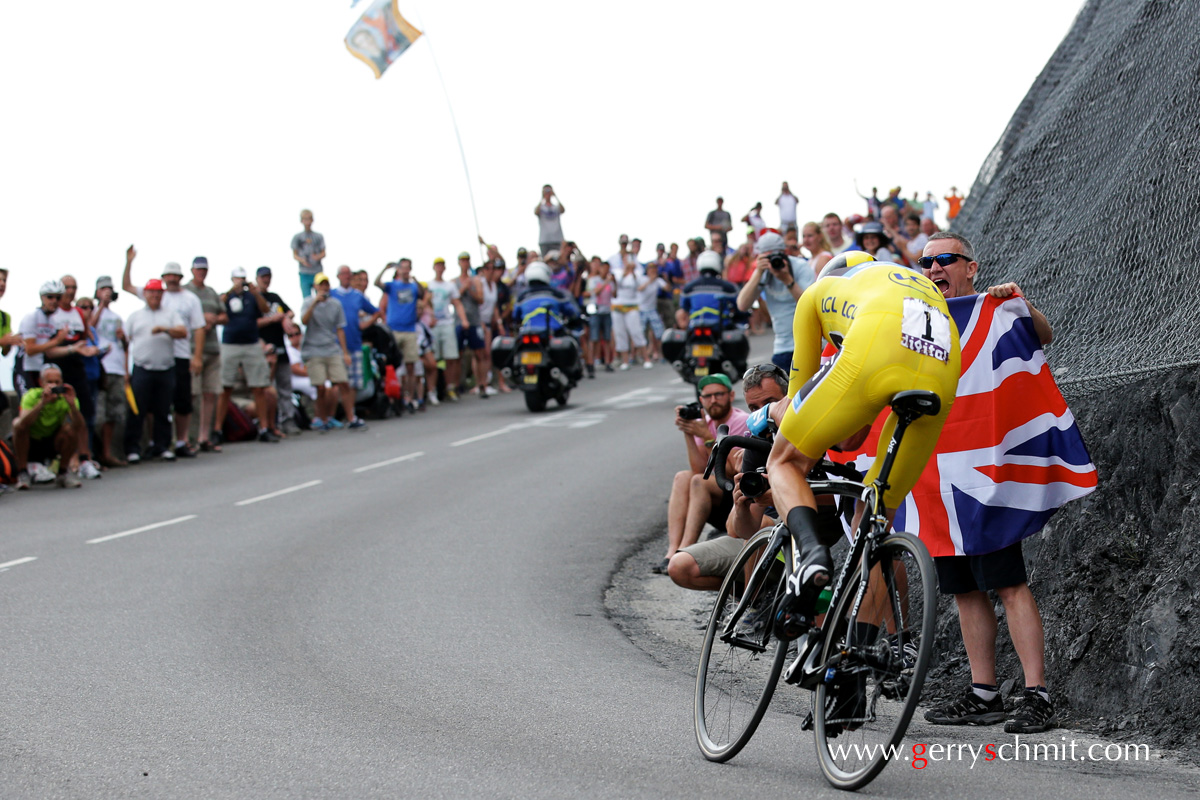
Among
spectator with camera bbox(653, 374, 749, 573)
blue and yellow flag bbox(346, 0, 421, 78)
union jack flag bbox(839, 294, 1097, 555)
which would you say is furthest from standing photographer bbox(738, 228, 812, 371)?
blue and yellow flag bbox(346, 0, 421, 78)

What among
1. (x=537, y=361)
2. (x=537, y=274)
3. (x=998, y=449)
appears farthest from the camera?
(x=537, y=274)

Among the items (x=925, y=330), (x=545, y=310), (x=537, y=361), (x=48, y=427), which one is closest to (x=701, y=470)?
(x=925, y=330)

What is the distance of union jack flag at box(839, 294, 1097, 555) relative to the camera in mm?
5609

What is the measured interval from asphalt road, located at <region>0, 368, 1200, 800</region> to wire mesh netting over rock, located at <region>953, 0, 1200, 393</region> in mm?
2504

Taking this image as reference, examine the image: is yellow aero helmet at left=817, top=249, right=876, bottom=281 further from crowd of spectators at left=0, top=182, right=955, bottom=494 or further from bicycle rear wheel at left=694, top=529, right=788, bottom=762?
crowd of spectators at left=0, top=182, right=955, bottom=494

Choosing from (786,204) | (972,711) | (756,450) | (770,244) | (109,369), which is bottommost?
(972,711)

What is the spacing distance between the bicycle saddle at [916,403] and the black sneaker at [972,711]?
167cm

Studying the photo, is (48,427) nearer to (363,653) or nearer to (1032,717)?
(363,653)

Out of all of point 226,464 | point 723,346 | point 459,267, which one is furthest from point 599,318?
point 226,464

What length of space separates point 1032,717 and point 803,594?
1482 mm

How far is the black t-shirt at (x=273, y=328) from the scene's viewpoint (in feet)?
61.3

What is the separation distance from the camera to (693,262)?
30.4 m

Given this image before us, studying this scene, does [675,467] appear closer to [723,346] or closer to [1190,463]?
[723,346]

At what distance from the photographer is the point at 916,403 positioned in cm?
454
